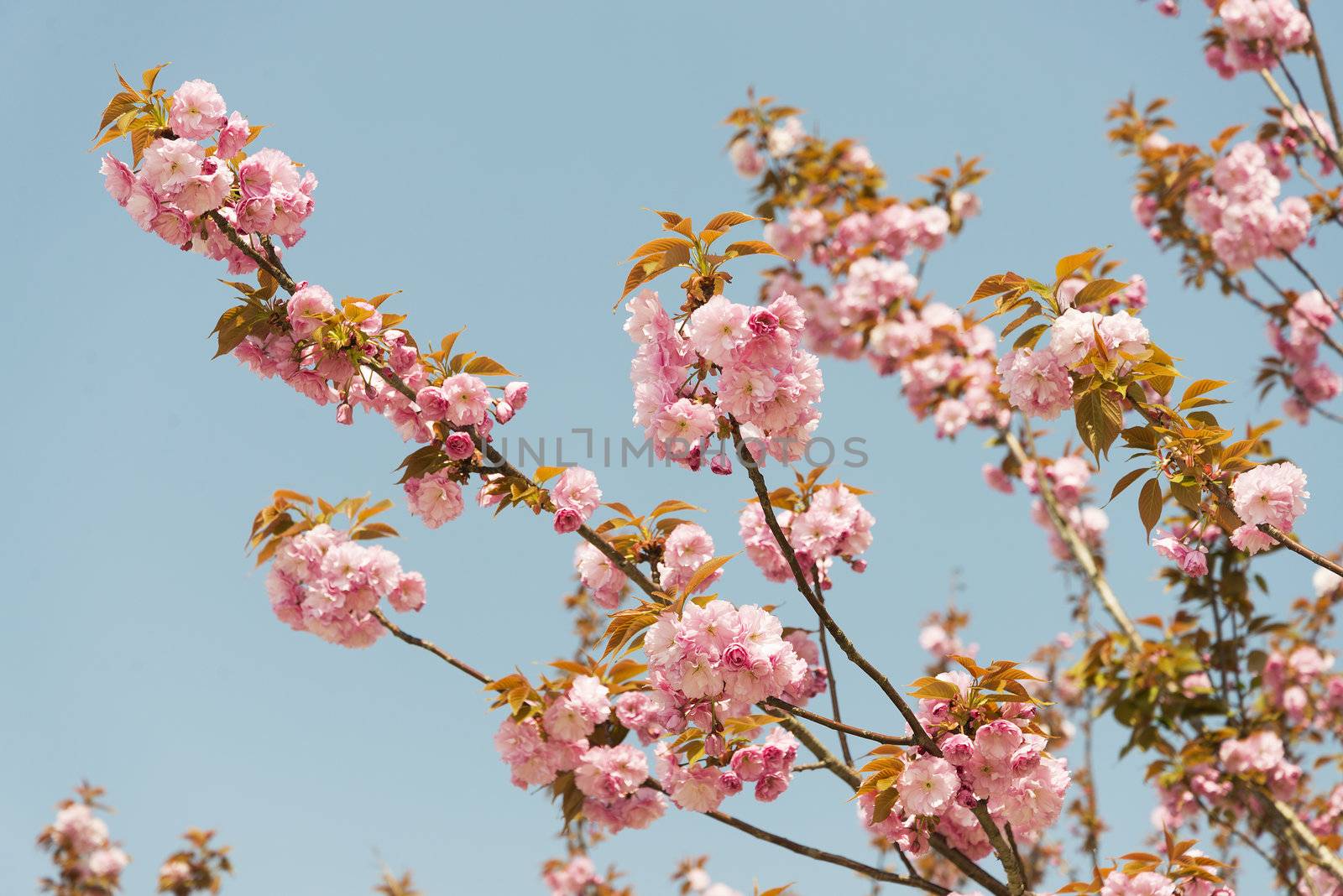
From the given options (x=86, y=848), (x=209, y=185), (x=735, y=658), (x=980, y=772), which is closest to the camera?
(x=735, y=658)

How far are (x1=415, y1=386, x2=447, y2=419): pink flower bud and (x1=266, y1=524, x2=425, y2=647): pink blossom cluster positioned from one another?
67cm

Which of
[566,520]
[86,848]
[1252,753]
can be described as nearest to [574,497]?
[566,520]

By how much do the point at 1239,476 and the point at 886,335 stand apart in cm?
615

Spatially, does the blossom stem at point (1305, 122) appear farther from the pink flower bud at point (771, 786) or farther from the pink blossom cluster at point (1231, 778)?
the pink flower bud at point (771, 786)

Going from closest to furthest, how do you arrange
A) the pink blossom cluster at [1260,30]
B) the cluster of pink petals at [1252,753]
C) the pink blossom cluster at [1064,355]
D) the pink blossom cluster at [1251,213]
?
the pink blossom cluster at [1064,355], the cluster of pink petals at [1252,753], the pink blossom cluster at [1260,30], the pink blossom cluster at [1251,213]

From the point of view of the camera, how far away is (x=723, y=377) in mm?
2266

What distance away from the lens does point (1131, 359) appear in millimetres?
2490

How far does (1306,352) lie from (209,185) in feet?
27.1

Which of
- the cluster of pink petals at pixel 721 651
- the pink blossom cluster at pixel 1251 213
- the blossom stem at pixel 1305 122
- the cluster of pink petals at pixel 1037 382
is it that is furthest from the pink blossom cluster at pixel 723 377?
the pink blossom cluster at pixel 1251 213

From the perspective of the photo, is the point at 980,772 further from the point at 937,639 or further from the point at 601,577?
the point at 937,639

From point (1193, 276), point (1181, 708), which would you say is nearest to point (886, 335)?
point (1193, 276)

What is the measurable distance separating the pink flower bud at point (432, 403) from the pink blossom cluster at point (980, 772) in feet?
5.57

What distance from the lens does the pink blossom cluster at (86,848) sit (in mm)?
10062

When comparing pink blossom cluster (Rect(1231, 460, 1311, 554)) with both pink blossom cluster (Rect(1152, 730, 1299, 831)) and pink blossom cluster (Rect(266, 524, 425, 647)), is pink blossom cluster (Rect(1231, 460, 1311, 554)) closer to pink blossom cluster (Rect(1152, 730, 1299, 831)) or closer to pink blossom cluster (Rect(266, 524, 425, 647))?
pink blossom cluster (Rect(266, 524, 425, 647))
